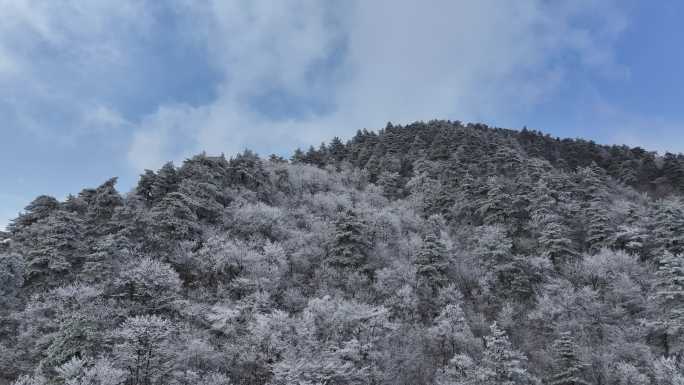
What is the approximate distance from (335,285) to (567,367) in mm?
21624

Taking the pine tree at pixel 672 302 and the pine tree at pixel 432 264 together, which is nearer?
the pine tree at pixel 672 302

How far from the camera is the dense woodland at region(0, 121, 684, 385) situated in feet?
99.0

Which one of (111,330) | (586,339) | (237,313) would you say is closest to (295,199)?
(237,313)

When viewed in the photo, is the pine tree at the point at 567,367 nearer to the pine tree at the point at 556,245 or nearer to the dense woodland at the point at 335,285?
the dense woodland at the point at 335,285

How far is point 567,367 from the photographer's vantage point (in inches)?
1213

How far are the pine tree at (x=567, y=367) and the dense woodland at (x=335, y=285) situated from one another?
16 cm

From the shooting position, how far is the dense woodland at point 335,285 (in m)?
30.2

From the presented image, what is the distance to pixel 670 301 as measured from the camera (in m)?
35.8

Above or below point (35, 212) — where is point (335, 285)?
below

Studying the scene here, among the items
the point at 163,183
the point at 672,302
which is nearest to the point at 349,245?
the point at 163,183

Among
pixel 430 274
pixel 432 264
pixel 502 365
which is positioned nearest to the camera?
pixel 502 365

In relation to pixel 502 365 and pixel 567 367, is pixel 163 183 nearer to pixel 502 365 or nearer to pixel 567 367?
pixel 502 365

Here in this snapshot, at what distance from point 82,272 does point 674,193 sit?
3461 inches

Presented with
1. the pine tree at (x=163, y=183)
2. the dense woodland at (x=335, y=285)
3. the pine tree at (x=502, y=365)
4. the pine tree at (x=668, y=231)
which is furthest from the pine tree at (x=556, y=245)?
the pine tree at (x=163, y=183)
